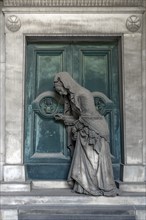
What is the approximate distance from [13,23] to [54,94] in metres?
1.16

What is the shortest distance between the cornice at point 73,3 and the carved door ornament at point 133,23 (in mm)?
184

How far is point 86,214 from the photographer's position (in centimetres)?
505

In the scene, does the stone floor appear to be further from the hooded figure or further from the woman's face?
the woman's face

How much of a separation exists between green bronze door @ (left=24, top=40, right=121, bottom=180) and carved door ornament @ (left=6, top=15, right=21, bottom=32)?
364 millimetres

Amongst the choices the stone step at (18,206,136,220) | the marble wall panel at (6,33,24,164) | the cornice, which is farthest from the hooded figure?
the cornice

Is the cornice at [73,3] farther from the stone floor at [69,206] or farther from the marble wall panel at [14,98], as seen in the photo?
the stone floor at [69,206]

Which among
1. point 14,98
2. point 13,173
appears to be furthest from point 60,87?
point 13,173

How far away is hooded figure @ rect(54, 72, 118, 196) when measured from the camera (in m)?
5.28

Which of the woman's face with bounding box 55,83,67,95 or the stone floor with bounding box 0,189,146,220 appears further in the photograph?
the woman's face with bounding box 55,83,67,95

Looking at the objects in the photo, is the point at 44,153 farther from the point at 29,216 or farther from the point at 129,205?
the point at 129,205

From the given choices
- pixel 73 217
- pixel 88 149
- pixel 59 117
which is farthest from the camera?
pixel 59 117

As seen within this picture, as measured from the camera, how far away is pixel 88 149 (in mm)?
5359

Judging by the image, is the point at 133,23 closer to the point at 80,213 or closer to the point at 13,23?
the point at 13,23

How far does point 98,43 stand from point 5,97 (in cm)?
158
